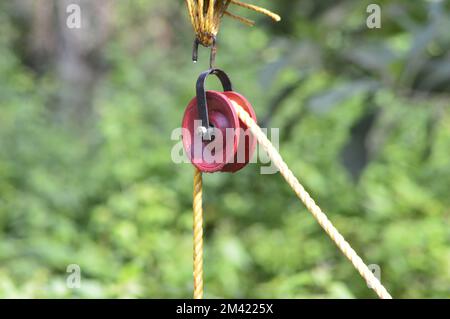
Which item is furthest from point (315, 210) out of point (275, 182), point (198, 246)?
point (275, 182)

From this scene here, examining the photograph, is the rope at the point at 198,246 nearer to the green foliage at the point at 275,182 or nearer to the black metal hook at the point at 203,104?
the black metal hook at the point at 203,104

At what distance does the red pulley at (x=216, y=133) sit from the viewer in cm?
68

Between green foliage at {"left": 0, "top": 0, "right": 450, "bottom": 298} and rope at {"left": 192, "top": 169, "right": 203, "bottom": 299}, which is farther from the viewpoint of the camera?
green foliage at {"left": 0, "top": 0, "right": 450, "bottom": 298}

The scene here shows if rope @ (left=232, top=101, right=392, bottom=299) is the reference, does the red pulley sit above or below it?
above

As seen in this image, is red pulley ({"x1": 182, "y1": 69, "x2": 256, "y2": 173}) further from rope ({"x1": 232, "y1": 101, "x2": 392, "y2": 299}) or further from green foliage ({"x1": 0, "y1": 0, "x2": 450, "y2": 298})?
green foliage ({"x1": 0, "y1": 0, "x2": 450, "y2": 298})

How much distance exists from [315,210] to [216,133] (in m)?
0.12

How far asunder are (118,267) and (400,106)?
38.7 inches

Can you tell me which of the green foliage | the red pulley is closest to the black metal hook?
the red pulley

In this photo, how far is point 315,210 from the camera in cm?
66

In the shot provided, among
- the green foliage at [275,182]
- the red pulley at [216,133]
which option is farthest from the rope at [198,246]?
the green foliage at [275,182]

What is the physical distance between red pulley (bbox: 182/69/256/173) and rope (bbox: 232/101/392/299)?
14 mm

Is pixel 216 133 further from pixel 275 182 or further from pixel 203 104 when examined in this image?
pixel 275 182

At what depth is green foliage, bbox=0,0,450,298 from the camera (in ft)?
5.33

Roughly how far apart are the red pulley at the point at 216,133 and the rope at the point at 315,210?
0.04ft
